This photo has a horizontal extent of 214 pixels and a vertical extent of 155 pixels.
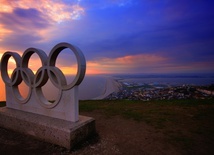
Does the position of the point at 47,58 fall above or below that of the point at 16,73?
above

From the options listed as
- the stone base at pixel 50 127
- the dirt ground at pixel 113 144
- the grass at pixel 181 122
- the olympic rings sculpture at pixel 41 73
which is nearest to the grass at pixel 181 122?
the grass at pixel 181 122

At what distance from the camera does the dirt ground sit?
5.45 meters

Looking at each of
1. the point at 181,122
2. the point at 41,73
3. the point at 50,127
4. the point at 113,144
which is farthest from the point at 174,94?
the point at 50,127

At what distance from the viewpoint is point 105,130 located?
7.39 metres

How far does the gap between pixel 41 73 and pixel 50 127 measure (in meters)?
2.65

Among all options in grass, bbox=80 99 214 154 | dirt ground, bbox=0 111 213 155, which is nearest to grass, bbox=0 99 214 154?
grass, bbox=80 99 214 154

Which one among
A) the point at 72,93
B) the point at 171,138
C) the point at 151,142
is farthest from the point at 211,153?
the point at 72,93

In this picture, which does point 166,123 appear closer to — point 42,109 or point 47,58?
point 42,109

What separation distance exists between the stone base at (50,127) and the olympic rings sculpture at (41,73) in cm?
79

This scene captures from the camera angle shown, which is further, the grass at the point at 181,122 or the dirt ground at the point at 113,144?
the grass at the point at 181,122

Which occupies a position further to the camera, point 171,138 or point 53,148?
point 171,138

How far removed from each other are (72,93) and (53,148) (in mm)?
2167

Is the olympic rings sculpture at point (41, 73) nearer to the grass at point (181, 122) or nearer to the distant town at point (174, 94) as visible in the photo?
the grass at point (181, 122)

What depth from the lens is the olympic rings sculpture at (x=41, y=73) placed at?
6.13m
